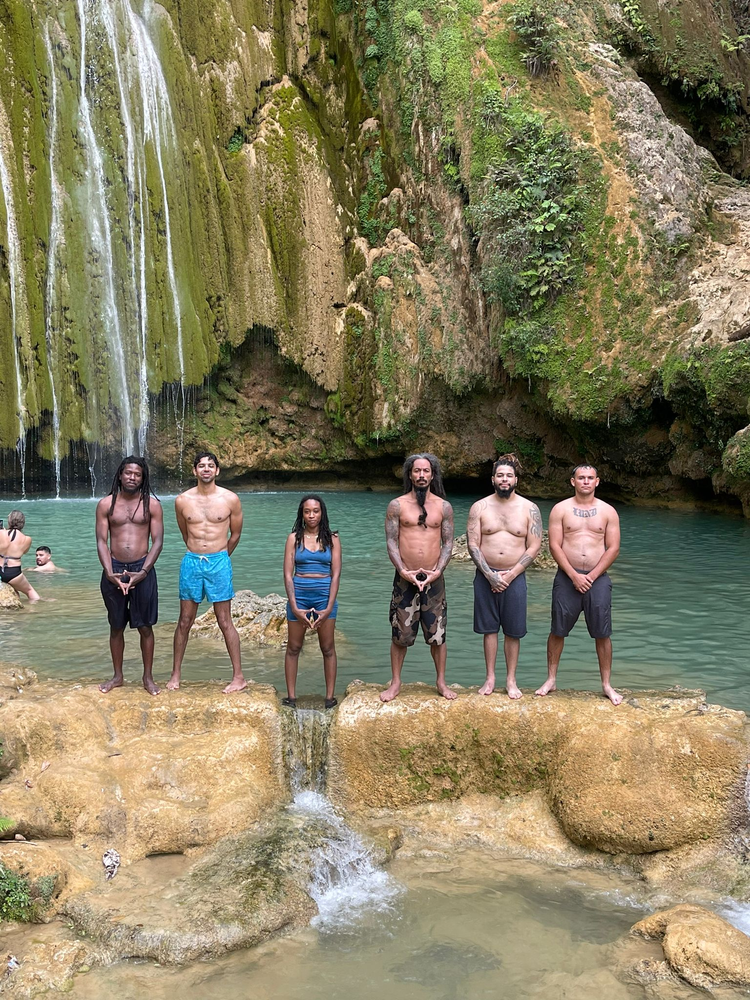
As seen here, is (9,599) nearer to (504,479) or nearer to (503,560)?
(503,560)

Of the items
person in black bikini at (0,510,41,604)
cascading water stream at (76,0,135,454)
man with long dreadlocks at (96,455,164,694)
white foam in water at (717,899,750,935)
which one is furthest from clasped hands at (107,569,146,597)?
cascading water stream at (76,0,135,454)

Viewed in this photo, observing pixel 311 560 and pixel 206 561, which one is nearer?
pixel 311 560

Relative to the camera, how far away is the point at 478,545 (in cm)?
592

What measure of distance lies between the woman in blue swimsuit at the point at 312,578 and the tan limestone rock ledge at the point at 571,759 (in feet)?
1.81

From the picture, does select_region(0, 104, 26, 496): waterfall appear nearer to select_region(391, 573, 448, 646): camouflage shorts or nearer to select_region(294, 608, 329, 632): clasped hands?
select_region(294, 608, 329, 632): clasped hands

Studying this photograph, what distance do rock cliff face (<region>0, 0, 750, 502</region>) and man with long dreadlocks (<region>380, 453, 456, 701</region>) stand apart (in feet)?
38.8

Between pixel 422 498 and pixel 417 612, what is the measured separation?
0.80 m

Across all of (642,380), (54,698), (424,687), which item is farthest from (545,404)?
(54,698)

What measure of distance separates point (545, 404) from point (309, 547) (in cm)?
1408

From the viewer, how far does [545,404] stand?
19156 mm

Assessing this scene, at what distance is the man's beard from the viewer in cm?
588

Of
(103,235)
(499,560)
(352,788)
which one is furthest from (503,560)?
(103,235)

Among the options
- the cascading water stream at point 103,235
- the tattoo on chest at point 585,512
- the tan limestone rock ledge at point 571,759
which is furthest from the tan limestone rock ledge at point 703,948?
the cascading water stream at point 103,235

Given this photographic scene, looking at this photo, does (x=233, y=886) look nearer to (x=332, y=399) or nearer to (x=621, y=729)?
(x=621, y=729)
